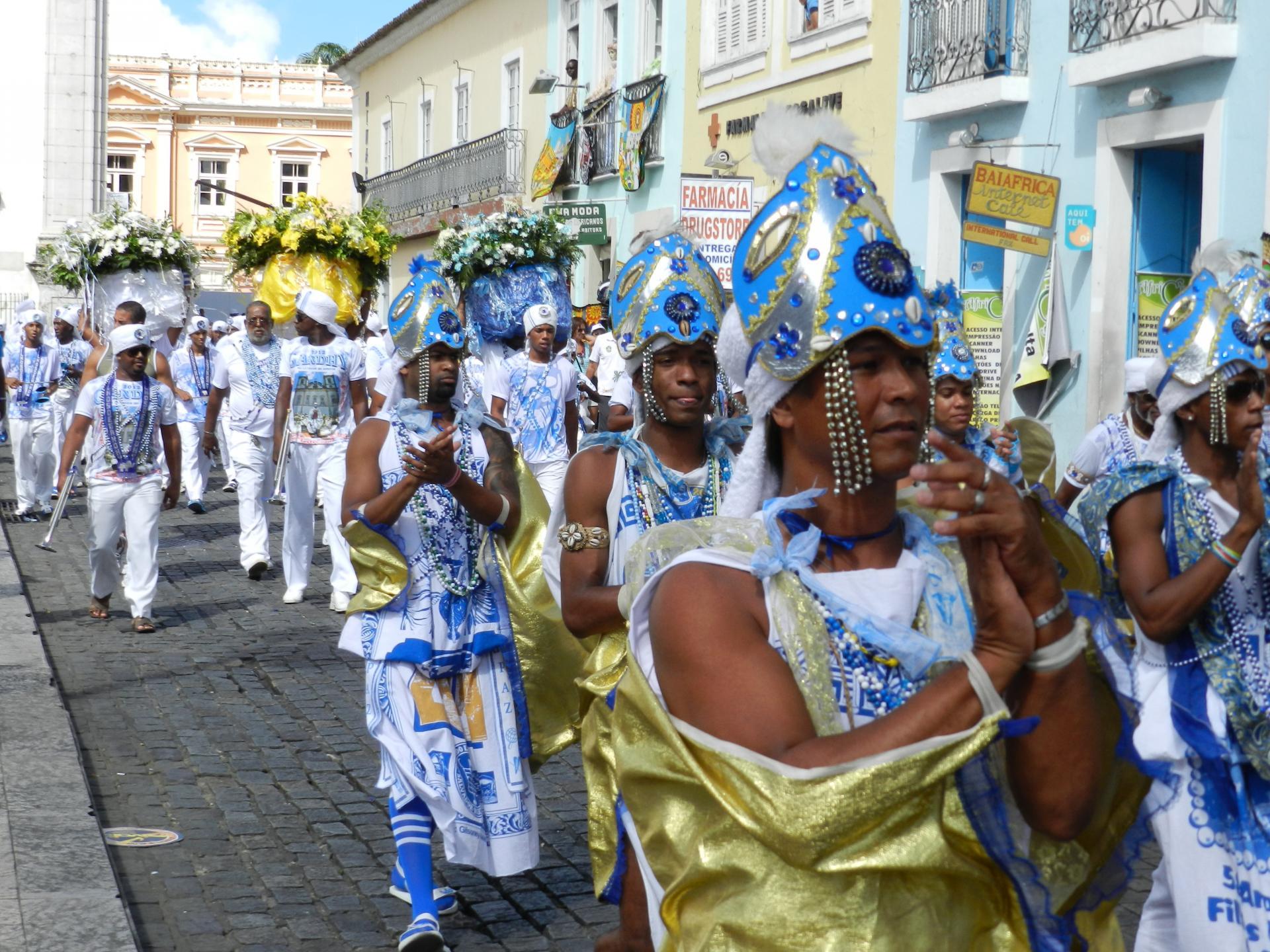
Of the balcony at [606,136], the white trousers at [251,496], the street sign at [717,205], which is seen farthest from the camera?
A: the balcony at [606,136]

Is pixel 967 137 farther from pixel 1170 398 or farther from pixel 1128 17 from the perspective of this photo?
pixel 1170 398

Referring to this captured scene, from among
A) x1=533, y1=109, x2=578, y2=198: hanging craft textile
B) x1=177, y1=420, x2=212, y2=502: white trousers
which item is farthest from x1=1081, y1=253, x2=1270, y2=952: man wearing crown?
x1=533, y1=109, x2=578, y2=198: hanging craft textile

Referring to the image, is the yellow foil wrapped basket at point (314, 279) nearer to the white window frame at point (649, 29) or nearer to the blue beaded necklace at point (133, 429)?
the blue beaded necklace at point (133, 429)

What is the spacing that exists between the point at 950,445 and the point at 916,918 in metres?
0.69

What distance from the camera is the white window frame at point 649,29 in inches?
1069

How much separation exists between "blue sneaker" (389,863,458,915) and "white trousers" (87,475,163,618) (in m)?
5.89

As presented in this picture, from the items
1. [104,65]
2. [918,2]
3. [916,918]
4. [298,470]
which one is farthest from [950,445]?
[104,65]

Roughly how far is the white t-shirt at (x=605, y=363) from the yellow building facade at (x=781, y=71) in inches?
86.6

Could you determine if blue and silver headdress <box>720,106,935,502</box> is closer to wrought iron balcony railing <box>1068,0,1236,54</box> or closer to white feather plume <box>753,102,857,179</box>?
white feather plume <box>753,102,857,179</box>

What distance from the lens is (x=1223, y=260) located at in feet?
13.5

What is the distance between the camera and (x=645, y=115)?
87.6 ft

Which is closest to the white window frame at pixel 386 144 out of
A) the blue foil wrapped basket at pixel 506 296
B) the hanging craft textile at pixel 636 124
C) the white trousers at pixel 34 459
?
the hanging craft textile at pixel 636 124

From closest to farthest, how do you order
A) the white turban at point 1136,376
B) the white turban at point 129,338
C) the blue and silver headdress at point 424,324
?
the blue and silver headdress at point 424,324, the white turban at point 1136,376, the white turban at point 129,338


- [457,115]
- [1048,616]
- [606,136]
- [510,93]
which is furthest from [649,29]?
[1048,616]
